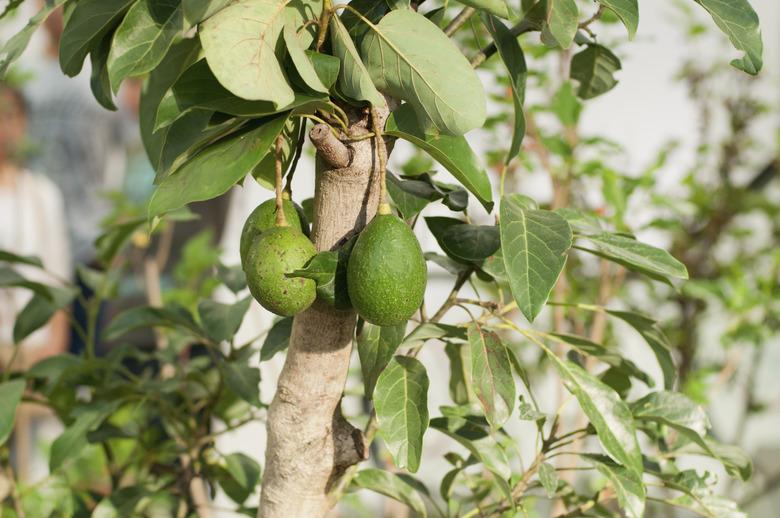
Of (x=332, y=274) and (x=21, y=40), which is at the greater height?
(x=21, y=40)

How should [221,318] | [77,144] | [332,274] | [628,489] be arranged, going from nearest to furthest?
[332,274] → [628,489] → [221,318] → [77,144]

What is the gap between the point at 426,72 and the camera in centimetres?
49

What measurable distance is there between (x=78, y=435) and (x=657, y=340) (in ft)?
1.95

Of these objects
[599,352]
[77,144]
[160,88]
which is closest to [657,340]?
[599,352]

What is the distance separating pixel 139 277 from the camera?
322 cm

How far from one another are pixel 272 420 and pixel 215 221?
2.07m

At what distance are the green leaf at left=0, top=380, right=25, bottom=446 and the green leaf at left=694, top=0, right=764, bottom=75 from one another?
2.23 feet

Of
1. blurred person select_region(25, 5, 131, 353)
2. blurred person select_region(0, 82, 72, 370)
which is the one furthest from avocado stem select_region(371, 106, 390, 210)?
blurred person select_region(25, 5, 131, 353)

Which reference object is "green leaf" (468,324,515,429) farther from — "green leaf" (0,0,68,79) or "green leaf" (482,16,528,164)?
"green leaf" (0,0,68,79)

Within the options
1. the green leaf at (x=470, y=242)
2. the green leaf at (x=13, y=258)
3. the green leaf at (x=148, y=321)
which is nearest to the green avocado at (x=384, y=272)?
the green leaf at (x=470, y=242)

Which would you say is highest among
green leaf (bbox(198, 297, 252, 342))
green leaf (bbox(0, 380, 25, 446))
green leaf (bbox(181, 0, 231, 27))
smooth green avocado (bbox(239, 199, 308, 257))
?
green leaf (bbox(181, 0, 231, 27))

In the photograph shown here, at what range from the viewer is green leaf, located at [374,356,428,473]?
23.0 inches

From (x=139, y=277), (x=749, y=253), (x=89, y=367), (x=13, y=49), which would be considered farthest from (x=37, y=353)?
(x=13, y=49)

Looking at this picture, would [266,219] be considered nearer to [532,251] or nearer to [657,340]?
[532,251]
